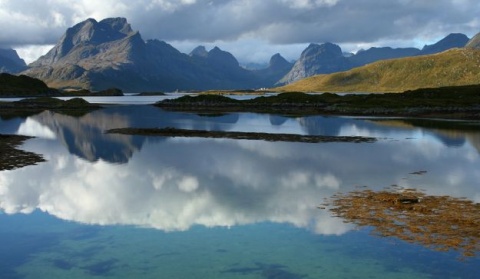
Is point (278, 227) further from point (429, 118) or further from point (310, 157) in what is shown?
point (429, 118)

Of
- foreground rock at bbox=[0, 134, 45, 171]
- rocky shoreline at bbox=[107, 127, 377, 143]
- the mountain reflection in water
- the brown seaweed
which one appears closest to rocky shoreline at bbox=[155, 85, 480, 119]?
rocky shoreline at bbox=[107, 127, 377, 143]

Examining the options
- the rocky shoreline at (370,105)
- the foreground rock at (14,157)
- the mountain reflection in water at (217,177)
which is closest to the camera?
the mountain reflection in water at (217,177)

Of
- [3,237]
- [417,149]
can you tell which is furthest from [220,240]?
[417,149]

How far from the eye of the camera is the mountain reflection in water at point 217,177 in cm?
3250

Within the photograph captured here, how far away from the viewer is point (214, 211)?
32.8 m

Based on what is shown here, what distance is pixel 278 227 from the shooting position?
95.9 ft

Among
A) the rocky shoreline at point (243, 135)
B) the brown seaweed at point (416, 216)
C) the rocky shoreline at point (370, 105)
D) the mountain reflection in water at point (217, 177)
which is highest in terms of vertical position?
the rocky shoreline at point (370, 105)

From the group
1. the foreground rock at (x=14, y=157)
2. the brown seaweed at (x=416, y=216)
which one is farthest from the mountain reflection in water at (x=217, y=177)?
the foreground rock at (x=14, y=157)

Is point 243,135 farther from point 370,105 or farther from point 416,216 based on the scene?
point 370,105

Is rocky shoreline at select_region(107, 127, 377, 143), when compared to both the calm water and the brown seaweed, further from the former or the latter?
the brown seaweed

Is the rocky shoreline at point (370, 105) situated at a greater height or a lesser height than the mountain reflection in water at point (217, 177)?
greater

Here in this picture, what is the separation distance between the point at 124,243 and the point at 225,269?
7.24m

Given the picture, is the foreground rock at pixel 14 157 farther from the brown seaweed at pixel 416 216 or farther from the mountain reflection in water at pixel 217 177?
the brown seaweed at pixel 416 216

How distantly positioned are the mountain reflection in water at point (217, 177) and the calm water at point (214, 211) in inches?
6.0
